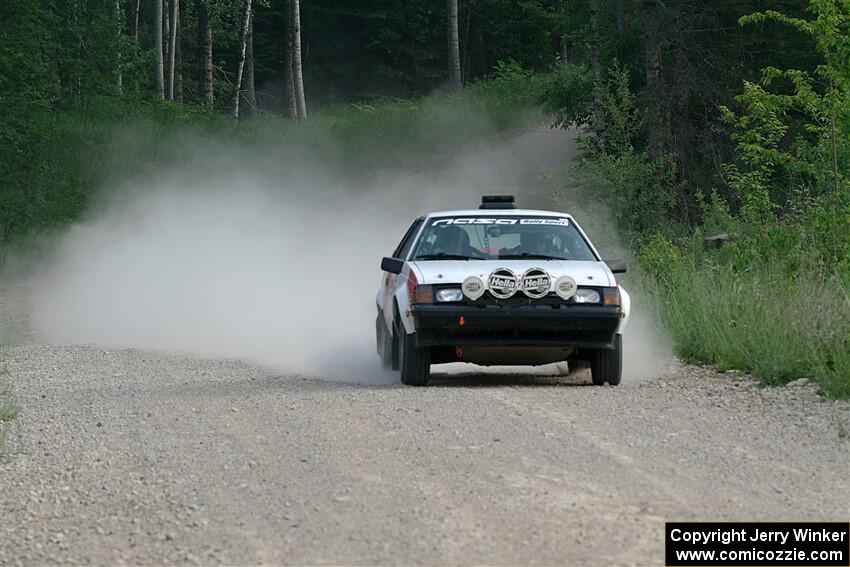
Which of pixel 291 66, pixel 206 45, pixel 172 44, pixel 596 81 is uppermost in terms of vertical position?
pixel 172 44

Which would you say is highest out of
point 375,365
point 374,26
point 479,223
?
point 374,26

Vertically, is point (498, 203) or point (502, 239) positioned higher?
point (498, 203)

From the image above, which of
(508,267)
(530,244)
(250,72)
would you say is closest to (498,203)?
(530,244)

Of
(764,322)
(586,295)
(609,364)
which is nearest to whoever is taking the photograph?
(586,295)

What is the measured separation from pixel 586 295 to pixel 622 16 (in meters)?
24.7

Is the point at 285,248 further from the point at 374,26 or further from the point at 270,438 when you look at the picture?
the point at 374,26

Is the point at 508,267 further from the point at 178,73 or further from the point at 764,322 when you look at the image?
the point at 178,73

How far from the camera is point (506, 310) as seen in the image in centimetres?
1289

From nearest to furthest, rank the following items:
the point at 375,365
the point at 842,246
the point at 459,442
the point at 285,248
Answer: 1. the point at 459,442
2. the point at 375,365
3. the point at 842,246
4. the point at 285,248

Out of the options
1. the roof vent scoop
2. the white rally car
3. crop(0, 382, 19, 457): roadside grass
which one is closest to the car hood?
the white rally car

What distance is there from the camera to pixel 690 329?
53.4 ft

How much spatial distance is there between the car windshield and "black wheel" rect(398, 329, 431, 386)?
42.1 inches

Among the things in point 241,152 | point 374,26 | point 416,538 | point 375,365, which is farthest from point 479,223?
point 374,26

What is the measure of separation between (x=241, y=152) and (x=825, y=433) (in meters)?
36.1
